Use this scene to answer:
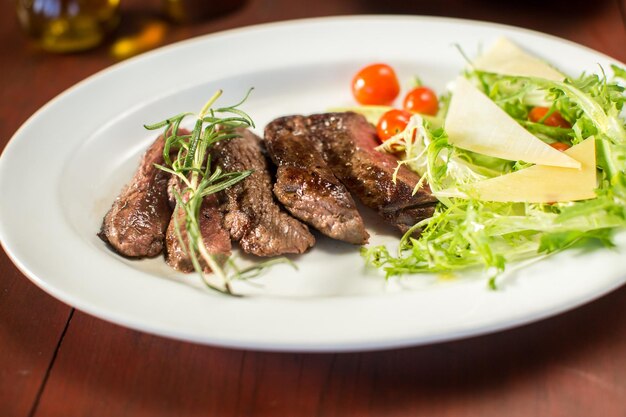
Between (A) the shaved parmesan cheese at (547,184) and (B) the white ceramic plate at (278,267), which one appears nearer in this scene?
(B) the white ceramic plate at (278,267)

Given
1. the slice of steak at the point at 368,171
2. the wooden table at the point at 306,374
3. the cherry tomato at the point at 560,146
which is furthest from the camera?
the cherry tomato at the point at 560,146

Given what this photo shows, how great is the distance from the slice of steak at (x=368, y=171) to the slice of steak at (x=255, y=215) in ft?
1.30

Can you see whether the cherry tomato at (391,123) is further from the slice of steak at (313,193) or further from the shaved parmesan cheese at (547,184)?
the shaved parmesan cheese at (547,184)

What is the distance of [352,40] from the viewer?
16.2 ft

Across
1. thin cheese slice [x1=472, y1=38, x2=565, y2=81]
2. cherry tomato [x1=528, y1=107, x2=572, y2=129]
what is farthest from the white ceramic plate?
cherry tomato [x1=528, y1=107, x2=572, y2=129]

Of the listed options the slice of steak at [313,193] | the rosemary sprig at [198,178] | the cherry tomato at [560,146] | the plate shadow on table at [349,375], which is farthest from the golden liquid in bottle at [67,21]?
the cherry tomato at [560,146]

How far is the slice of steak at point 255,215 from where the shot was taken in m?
3.36

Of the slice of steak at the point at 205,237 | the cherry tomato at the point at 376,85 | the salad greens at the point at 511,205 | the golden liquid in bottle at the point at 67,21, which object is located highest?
the salad greens at the point at 511,205

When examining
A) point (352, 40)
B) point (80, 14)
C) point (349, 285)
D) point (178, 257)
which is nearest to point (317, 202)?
point (349, 285)

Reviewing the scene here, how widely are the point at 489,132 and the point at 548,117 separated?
22.7 inches

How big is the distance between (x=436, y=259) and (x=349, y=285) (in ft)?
1.33

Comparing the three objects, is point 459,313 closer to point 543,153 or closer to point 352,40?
point 543,153

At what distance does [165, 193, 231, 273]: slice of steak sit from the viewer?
326 centimetres

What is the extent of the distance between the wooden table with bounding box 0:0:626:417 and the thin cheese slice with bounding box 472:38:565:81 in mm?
1502
